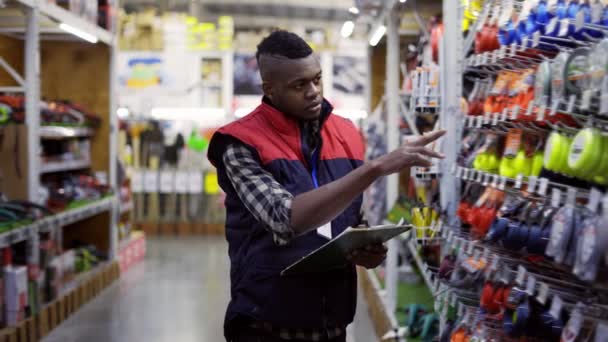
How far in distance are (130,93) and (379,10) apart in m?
6.85

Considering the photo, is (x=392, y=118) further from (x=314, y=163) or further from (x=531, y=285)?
(x=314, y=163)

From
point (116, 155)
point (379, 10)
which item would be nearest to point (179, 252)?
point (116, 155)

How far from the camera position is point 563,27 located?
2.30m

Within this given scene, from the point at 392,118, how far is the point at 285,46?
3.68m

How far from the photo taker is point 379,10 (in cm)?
588

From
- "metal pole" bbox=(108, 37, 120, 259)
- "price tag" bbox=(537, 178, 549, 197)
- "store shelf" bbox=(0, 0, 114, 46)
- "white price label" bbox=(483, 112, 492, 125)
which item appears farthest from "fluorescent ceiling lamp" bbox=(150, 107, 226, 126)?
"price tag" bbox=(537, 178, 549, 197)

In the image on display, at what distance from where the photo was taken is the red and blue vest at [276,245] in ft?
6.38

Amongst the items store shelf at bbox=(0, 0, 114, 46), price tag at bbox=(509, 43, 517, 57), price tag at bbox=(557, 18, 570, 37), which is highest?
store shelf at bbox=(0, 0, 114, 46)

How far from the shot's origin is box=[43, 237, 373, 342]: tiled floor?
5.48m

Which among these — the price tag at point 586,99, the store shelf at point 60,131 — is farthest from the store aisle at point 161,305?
the price tag at point 586,99

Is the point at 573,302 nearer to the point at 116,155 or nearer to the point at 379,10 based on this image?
the point at 379,10

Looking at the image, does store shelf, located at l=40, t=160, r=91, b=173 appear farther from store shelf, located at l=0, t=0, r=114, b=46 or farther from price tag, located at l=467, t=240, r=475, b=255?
price tag, located at l=467, t=240, r=475, b=255

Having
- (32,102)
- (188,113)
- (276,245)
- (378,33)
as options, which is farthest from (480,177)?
(188,113)

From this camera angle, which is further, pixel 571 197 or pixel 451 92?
pixel 451 92
